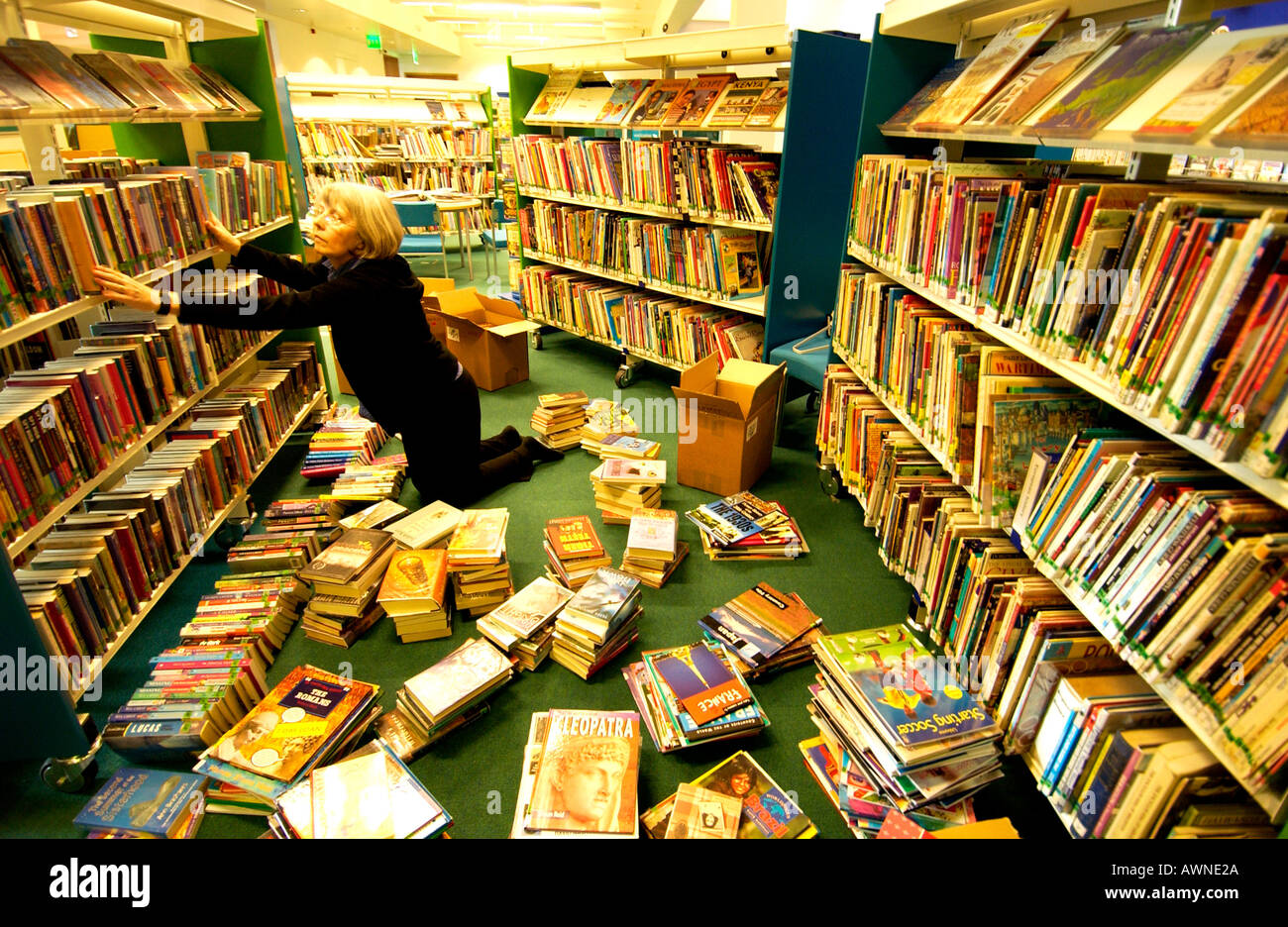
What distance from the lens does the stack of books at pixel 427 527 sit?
2555 mm

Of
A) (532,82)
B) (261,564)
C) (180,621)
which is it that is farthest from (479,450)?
(532,82)

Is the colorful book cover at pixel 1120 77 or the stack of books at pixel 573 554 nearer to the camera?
the colorful book cover at pixel 1120 77

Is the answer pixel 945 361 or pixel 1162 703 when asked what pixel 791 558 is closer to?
pixel 945 361

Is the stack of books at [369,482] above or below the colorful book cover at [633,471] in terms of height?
below

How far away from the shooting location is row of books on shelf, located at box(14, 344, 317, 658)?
5.97 feet

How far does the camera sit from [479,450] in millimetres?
3258

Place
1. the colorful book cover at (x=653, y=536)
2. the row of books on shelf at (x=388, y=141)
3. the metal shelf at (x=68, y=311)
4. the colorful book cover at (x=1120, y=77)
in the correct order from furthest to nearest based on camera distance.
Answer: the row of books on shelf at (x=388, y=141) < the colorful book cover at (x=653, y=536) < the metal shelf at (x=68, y=311) < the colorful book cover at (x=1120, y=77)

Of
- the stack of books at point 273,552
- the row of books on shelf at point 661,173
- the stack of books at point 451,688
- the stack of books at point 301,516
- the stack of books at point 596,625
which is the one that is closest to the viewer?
the stack of books at point 451,688

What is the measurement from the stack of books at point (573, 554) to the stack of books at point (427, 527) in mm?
407

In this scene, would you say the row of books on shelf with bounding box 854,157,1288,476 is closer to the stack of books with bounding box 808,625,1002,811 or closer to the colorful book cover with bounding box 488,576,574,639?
the stack of books with bounding box 808,625,1002,811

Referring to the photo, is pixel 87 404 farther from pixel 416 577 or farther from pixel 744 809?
pixel 744 809

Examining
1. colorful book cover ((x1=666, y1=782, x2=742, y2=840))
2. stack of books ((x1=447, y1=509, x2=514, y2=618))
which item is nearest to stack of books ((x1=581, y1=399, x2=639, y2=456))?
stack of books ((x1=447, y1=509, x2=514, y2=618))

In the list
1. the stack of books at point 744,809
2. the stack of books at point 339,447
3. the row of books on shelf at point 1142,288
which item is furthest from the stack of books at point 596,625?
the stack of books at point 339,447

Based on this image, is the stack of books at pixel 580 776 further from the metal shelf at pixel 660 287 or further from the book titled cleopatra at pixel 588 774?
the metal shelf at pixel 660 287
